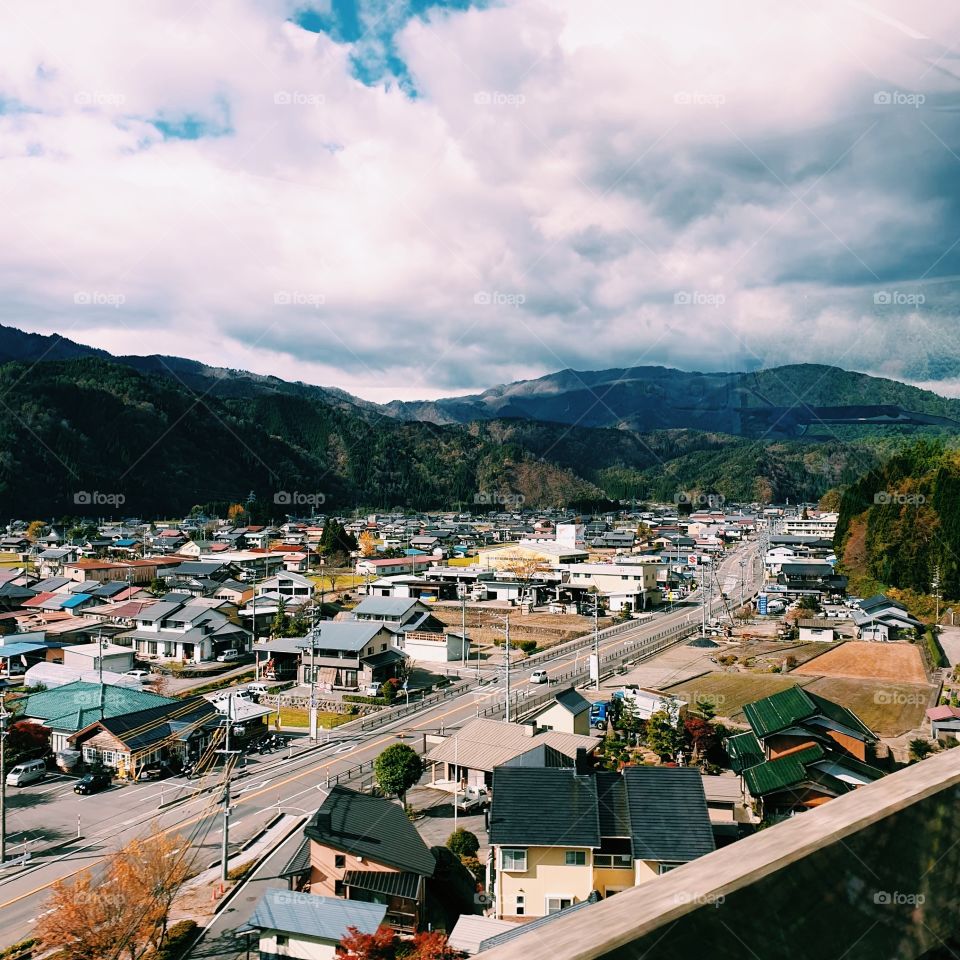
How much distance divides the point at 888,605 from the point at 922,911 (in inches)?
1258

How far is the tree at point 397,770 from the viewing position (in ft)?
44.4

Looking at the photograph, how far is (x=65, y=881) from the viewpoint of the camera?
10.7 metres

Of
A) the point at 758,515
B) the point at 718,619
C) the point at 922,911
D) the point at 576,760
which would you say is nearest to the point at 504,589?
the point at 718,619

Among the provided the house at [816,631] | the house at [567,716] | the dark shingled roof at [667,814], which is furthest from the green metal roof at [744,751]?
the house at [816,631]

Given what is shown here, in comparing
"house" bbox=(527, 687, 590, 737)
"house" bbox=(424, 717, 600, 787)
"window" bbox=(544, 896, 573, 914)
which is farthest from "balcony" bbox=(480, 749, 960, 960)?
"house" bbox=(527, 687, 590, 737)

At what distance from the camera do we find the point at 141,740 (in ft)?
54.3

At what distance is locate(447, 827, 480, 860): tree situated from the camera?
11.8 meters

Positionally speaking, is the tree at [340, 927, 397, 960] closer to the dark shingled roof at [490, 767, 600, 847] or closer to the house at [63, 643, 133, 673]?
the dark shingled roof at [490, 767, 600, 847]

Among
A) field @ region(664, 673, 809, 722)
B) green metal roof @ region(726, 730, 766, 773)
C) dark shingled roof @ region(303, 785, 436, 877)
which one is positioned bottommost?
field @ region(664, 673, 809, 722)

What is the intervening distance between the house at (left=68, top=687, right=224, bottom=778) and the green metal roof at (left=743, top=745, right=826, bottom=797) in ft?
37.8

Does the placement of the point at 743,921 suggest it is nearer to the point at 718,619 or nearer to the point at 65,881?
the point at 65,881
